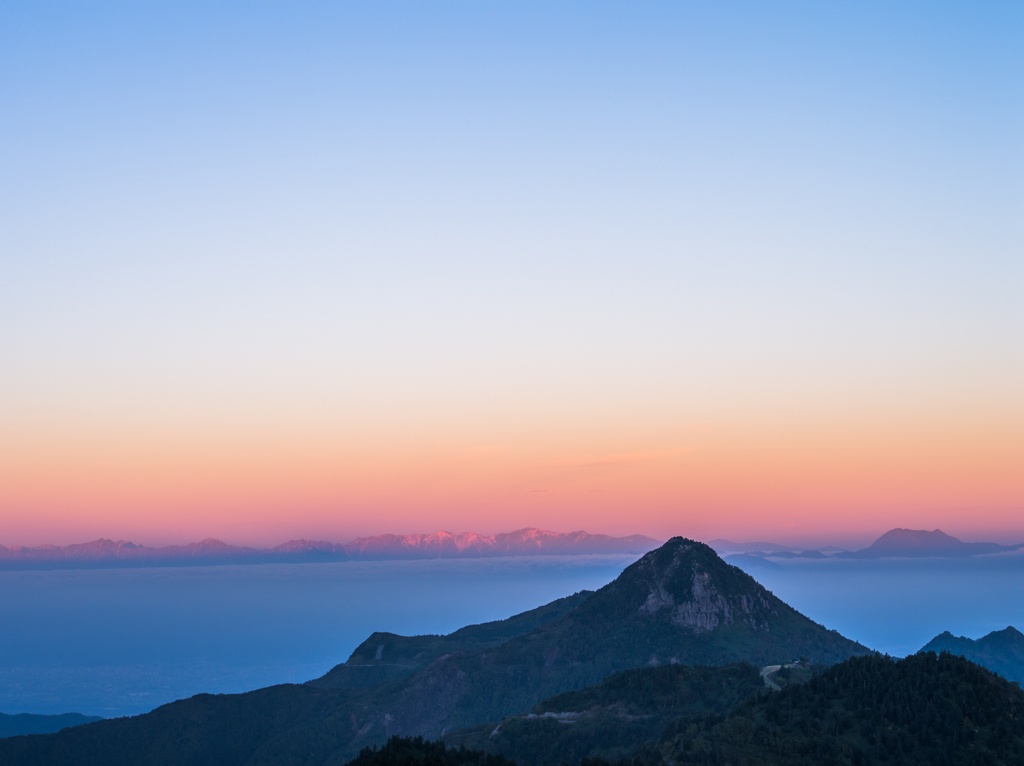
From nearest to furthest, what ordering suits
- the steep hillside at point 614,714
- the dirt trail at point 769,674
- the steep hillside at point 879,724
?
the steep hillside at point 879,724
the steep hillside at point 614,714
the dirt trail at point 769,674

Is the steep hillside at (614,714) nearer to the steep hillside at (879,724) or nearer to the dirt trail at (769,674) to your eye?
the dirt trail at (769,674)

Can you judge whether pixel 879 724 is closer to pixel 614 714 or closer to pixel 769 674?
pixel 614 714

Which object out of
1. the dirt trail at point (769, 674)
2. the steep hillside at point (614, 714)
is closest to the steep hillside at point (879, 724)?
the steep hillside at point (614, 714)

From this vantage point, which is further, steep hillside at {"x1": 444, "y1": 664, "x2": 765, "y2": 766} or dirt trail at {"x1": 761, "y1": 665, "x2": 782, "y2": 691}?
dirt trail at {"x1": 761, "y1": 665, "x2": 782, "y2": 691}

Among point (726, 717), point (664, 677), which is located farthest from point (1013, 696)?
point (664, 677)

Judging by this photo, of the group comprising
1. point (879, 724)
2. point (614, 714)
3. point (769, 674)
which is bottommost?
point (614, 714)

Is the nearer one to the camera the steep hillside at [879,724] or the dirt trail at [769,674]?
the steep hillside at [879,724]

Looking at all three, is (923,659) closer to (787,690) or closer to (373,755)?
(787,690)

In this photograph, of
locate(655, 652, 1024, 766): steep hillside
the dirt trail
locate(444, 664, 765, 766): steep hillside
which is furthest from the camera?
the dirt trail

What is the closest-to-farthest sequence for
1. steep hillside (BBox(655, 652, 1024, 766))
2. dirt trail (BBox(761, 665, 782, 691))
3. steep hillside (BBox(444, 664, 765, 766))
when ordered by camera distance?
1. steep hillside (BBox(655, 652, 1024, 766))
2. steep hillside (BBox(444, 664, 765, 766))
3. dirt trail (BBox(761, 665, 782, 691))

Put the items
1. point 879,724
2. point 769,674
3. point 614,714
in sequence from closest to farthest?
1. point 879,724
2. point 614,714
3. point 769,674

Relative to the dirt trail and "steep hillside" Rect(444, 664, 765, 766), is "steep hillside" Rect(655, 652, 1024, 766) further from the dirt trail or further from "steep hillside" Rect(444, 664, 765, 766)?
the dirt trail

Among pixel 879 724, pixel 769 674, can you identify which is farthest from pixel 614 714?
pixel 879 724

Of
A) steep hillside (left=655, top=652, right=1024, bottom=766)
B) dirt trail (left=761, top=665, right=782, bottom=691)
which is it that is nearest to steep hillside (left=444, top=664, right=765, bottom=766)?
dirt trail (left=761, top=665, right=782, bottom=691)
